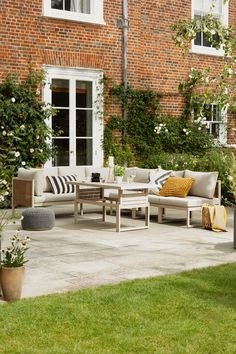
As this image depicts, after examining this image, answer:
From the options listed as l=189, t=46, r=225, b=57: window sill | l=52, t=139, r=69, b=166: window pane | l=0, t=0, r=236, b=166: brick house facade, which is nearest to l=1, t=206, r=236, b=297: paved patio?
l=52, t=139, r=69, b=166: window pane

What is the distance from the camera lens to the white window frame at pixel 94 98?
504 inches

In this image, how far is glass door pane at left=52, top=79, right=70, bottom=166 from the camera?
42.6ft

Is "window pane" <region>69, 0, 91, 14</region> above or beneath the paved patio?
above

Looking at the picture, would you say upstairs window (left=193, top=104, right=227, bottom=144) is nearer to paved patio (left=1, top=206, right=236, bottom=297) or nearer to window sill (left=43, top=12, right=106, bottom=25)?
window sill (left=43, top=12, right=106, bottom=25)

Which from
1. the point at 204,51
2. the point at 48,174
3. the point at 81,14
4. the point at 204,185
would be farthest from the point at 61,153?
the point at 204,51

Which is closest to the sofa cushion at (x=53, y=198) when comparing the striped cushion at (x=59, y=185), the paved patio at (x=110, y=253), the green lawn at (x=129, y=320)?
the striped cushion at (x=59, y=185)

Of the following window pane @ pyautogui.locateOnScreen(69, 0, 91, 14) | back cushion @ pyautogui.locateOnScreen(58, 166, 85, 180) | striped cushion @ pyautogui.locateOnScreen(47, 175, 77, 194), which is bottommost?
striped cushion @ pyautogui.locateOnScreen(47, 175, 77, 194)

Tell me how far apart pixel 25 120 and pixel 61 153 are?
1253 millimetres

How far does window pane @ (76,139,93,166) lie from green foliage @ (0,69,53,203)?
0.89 meters

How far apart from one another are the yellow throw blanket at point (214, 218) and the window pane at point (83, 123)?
15.1ft

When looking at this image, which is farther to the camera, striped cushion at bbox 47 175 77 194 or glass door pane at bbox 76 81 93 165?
glass door pane at bbox 76 81 93 165

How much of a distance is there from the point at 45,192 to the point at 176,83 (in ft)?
18.5

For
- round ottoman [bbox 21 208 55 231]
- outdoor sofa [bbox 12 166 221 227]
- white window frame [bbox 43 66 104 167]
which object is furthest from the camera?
white window frame [bbox 43 66 104 167]

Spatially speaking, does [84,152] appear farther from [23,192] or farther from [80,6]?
[23,192]
